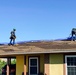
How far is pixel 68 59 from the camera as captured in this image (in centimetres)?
1717

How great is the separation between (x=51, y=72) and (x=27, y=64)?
7.03 ft

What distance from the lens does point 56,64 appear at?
17.2m

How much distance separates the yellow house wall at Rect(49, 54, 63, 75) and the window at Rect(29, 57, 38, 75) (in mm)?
1598

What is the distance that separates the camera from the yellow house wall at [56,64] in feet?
56.2

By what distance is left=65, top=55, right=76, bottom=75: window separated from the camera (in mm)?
17000

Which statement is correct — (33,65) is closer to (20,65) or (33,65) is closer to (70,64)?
(20,65)

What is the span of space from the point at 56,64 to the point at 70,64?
36.4 inches

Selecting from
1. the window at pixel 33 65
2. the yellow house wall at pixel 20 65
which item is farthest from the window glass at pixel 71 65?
the yellow house wall at pixel 20 65

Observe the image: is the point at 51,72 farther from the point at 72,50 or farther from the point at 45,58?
the point at 72,50

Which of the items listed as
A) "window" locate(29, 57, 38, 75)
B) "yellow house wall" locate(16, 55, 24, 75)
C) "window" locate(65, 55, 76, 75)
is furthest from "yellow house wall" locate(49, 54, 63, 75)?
"yellow house wall" locate(16, 55, 24, 75)

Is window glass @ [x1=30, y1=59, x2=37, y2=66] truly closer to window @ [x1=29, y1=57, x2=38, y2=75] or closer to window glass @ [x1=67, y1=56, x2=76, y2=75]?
window @ [x1=29, y1=57, x2=38, y2=75]

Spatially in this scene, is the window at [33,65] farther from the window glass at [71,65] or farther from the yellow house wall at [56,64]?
the window glass at [71,65]

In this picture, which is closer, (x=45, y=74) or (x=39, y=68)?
(x=45, y=74)

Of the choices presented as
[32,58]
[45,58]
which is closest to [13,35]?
[32,58]
